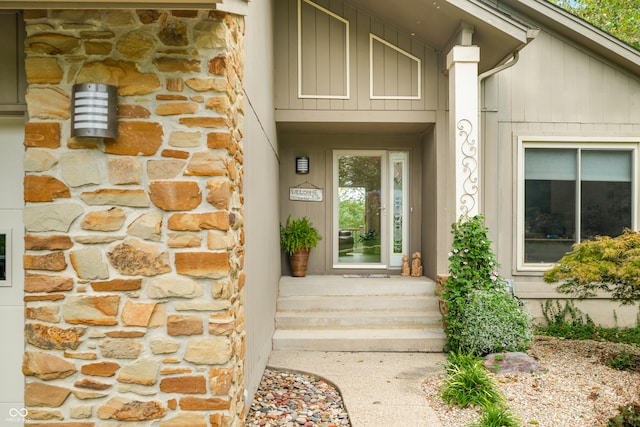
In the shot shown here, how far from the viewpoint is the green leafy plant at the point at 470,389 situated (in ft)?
11.4

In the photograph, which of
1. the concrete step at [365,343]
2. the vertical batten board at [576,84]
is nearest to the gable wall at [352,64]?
the vertical batten board at [576,84]

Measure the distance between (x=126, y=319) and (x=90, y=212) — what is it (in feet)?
2.01

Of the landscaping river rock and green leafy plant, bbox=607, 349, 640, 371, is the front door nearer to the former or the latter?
the landscaping river rock

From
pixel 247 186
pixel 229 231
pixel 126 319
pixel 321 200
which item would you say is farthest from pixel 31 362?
pixel 321 200

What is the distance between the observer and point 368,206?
7.26m

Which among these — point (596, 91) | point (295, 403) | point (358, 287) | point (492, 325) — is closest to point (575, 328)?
point (492, 325)

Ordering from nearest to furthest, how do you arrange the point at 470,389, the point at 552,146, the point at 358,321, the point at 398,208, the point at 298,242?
the point at 470,389
the point at 358,321
the point at 552,146
the point at 298,242
the point at 398,208

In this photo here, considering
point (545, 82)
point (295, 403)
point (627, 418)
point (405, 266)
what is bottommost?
point (295, 403)

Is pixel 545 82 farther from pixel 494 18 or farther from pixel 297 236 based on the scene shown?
pixel 297 236

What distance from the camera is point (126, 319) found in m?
2.38

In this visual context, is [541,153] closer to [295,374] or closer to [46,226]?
[295,374]

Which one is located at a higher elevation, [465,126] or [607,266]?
[465,126]

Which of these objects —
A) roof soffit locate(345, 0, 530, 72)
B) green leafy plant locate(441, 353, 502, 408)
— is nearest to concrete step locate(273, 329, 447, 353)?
green leafy plant locate(441, 353, 502, 408)

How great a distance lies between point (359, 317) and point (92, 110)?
3984mm
